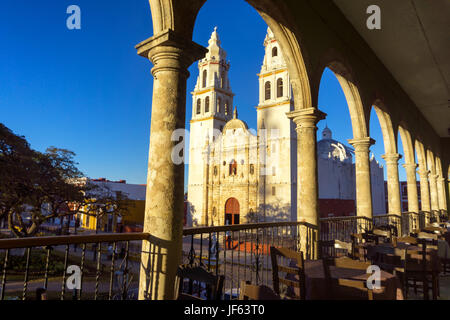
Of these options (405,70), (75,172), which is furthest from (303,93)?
(75,172)

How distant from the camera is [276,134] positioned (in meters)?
22.8

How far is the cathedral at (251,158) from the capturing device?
72.4 ft

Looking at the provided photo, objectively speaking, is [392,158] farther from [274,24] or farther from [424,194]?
[274,24]

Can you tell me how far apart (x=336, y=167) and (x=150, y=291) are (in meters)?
26.5

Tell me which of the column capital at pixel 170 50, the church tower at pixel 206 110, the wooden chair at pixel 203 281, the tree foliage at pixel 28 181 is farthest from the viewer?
the church tower at pixel 206 110

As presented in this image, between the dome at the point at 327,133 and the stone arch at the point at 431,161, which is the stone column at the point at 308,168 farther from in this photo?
the dome at the point at 327,133

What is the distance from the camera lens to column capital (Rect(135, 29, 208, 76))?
2.70 metres

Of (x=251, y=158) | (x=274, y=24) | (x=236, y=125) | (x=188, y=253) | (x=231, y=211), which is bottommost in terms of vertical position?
(x=188, y=253)

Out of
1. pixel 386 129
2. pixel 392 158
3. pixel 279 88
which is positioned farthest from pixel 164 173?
pixel 279 88

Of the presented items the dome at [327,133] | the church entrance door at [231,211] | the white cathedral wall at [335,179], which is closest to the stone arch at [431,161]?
the white cathedral wall at [335,179]

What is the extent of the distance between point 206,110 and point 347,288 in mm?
25950

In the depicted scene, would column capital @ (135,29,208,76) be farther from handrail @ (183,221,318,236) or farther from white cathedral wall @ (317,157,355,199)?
white cathedral wall @ (317,157,355,199)

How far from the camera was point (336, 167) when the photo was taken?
87.6 ft

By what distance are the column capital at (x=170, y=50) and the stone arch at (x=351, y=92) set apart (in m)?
3.73
